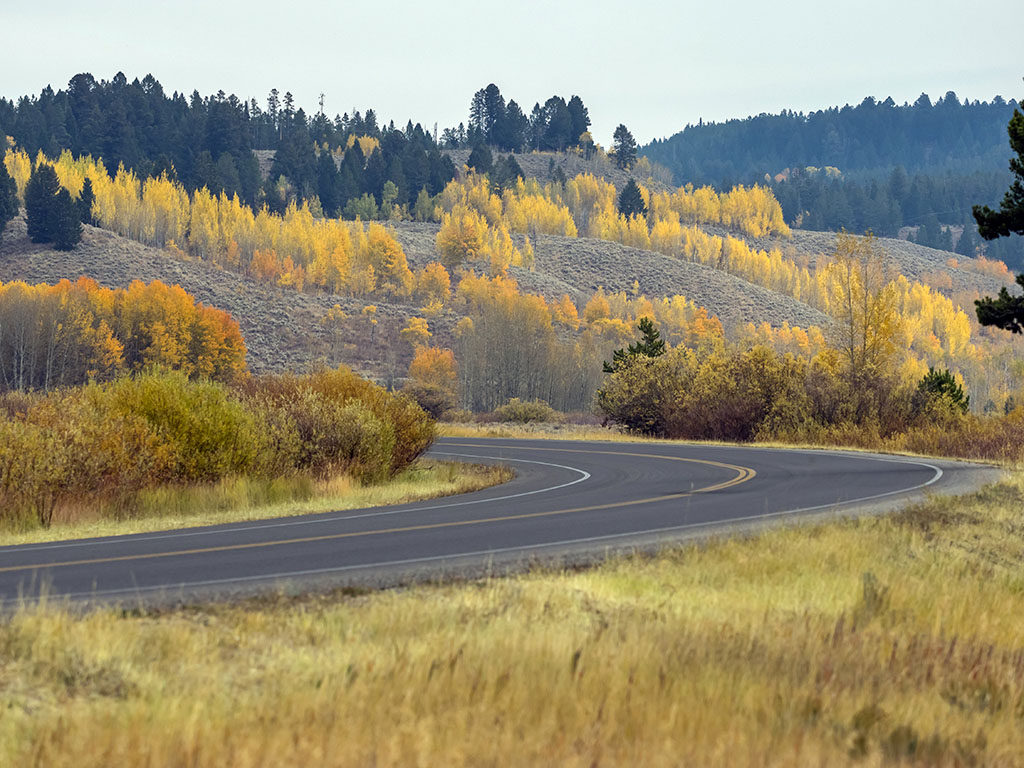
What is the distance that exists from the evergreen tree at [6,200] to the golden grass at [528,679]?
5308 inches

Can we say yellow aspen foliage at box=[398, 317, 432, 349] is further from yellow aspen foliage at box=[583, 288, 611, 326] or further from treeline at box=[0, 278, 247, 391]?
yellow aspen foliage at box=[583, 288, 611, 326]

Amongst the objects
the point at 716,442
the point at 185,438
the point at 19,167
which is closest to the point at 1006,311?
the point at 716,442

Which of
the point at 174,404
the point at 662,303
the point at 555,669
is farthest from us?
the point at 662,303

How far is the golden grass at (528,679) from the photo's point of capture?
4.93m

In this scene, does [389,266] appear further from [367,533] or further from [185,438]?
[367,533]

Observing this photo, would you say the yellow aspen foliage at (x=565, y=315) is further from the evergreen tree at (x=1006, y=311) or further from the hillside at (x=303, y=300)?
the evergreen tree at (x=1006, y=311)

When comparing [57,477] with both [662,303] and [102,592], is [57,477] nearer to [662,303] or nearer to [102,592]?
[102,592]

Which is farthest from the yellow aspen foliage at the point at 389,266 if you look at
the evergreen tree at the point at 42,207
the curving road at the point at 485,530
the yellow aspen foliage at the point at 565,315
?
the curving road at the point at 485,530

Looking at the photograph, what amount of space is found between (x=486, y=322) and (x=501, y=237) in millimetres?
80068

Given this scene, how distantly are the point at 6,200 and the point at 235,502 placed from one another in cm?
12658

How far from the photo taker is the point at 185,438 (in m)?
19.0

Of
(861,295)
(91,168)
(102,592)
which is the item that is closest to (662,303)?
(91,168)

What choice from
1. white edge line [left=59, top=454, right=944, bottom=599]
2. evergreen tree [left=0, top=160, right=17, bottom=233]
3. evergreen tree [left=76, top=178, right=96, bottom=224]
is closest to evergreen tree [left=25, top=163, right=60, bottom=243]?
evergreen tree [left=0, top=160, right=17, bottom=233]

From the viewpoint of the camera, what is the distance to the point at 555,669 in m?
6.15
